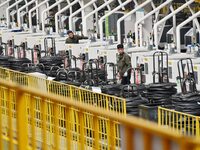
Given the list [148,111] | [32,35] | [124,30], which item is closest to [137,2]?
[124,30]

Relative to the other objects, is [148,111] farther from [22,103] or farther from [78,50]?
[78,50]

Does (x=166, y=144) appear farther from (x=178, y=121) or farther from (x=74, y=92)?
(x=74, y=92)

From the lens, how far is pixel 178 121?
8789 millimetres

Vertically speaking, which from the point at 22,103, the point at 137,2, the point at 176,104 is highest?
the point at 137,2

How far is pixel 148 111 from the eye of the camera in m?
9.48

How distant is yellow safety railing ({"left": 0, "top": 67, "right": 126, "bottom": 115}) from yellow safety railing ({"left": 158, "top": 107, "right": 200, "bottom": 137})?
0.65 meters

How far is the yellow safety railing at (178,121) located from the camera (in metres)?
8.40

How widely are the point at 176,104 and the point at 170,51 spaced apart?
9.89 ft

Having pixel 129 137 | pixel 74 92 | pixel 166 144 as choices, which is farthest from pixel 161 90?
pixel 166 144

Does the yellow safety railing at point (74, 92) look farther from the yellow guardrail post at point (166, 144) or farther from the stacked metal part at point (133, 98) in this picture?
the yellow guardrail post at point (166, 144)

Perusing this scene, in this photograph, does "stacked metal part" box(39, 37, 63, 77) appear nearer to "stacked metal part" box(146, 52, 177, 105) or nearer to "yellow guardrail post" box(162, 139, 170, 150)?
"stacked metal part" box(146, 52, 177, 105)

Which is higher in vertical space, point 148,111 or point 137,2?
point 137,2

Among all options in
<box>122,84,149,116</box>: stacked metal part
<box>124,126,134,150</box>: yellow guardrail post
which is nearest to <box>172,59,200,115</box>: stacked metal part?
<box>122,84,149,116</box>: stacked metal part

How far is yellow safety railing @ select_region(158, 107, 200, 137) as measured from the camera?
8.40 m
